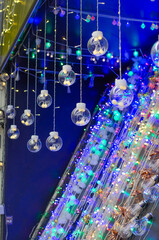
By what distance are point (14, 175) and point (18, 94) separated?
1672 mm

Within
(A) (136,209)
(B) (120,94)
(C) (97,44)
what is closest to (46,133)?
(A) (136,209)

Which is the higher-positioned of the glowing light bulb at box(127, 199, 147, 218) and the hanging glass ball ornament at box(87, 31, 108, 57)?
the hanging glass ball ornament at box(87, 31, 108, 57)

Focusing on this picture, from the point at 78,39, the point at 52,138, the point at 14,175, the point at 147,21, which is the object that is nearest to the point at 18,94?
the point at 14,175

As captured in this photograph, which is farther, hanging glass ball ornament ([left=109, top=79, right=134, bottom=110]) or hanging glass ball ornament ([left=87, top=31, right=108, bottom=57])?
hanging glass ball ornament ([left=87, top=31, right=108, bottom=57])

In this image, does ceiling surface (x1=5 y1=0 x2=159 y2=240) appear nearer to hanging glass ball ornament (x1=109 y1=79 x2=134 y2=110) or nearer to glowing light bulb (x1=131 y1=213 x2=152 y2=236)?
glowing light bulb (x1=131 y1=213 x2=152 y2=236)

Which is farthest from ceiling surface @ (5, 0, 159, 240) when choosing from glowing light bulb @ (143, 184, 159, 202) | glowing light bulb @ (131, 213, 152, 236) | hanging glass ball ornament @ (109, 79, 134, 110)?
hanging glass ball ornament @ (109, 79, 134, 110)

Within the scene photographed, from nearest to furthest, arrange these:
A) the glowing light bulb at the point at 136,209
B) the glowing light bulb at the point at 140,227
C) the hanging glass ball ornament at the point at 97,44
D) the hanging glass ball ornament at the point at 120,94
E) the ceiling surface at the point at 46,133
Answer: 1. the hanging glass ball ornament at the point at 120,94
2. the hanging glass ball ornament at the point at 97,44
3. the glowing light bulb at the point at 140,227
4. the glowing light bulb at the point at 136,209
5. the ceiling surface at the point at 46,133

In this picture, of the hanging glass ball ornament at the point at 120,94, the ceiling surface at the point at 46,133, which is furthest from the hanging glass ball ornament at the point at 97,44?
the ceiling surface at the point at 46,133

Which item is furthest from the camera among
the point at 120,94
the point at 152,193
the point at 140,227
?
the point at 152,193

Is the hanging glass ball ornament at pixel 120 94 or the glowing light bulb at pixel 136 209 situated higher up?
the hanging glass ball ornament at pixel 120 94

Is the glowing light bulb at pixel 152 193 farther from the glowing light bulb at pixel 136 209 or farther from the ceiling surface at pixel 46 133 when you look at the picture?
the ceiling surface at pixel 46 133

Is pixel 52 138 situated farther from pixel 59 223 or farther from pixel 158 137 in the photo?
pixel 59 223

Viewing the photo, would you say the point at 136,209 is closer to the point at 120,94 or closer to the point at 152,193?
the point at 152,193

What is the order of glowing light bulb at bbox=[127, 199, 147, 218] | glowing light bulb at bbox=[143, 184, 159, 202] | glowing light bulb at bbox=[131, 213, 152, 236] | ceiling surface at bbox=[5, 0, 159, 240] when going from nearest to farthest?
1. glowing light bulb at bbox=[131, 213, 152, 236]
2. glowing light bulb at bbox=[143, 184, 159, 202]
3. glowing light bulb at bbox=[127, 199, 147, 218]
4. ceiling surface at bbox=[5, 0, 159, 240]
